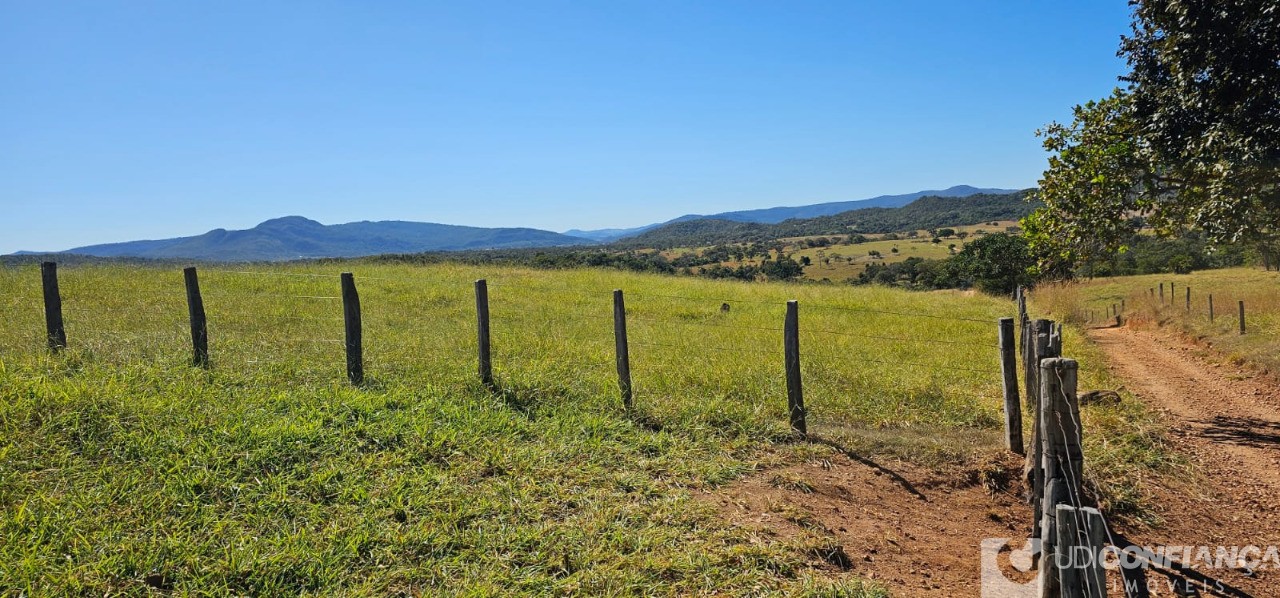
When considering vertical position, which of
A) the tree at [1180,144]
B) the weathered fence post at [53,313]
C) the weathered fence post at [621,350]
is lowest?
the weathered fence post at [621,350]

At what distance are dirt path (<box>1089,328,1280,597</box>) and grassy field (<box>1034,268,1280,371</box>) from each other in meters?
0.68

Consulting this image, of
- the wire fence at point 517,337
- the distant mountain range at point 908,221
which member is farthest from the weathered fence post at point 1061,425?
the distant mountain range at point 908,221

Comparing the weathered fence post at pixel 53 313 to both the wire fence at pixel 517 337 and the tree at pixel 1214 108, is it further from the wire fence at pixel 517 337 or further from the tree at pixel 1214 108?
the tree at pixel 1214 108

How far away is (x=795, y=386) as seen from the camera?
7.69 metres

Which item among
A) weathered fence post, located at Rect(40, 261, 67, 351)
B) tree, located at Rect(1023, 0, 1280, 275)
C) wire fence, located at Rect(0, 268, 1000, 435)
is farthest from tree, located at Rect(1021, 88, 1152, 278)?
weathered fence post, located at Rect(40, 261, 67, 351)

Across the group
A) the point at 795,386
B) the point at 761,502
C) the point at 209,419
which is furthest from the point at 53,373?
the point at 795,386

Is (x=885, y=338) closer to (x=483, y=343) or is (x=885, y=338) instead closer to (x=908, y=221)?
(x=483, y=343)

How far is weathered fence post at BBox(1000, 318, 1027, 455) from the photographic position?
728 cm

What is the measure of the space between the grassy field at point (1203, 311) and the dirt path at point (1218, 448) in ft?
2.23

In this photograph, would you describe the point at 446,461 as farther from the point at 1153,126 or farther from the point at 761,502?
the point at 1153,126

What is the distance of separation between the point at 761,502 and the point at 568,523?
1782mm

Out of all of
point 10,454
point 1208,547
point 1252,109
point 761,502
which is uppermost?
point 1252,109

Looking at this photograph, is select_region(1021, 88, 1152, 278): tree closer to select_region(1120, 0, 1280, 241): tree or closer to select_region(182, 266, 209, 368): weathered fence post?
select_region(1120, 0, 1280, 241): tree

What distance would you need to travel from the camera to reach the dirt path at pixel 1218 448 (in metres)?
5.72
